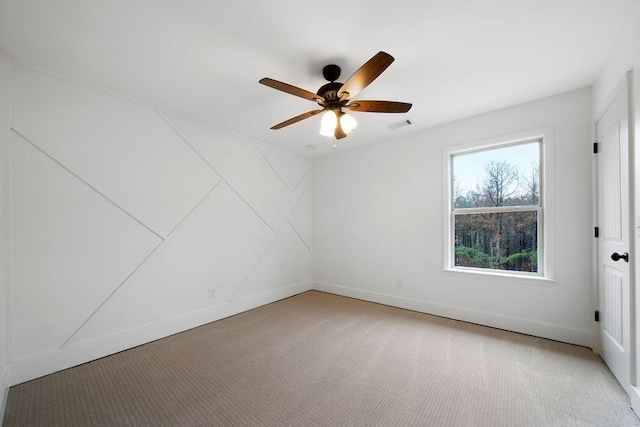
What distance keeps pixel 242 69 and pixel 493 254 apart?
133 inches

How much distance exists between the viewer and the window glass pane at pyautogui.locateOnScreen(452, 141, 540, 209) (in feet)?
9.59

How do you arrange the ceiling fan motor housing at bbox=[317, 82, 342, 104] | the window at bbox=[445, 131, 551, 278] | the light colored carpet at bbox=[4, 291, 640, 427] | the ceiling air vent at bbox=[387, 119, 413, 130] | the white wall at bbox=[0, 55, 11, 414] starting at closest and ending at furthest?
1. the light colored carpet at bbox=[4, 291, 640, 427]
2. the white wall at bbox=[0, 55, 11, 414]
3. the ceiling fan motor housing at bbox=[317, 82, 342, 104]
4. the window at bbox=[445, 131, 551, 278]
5. the ceiling air vent at bbox=[387, 119, 413, 130]

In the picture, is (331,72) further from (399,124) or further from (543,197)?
(543,197)

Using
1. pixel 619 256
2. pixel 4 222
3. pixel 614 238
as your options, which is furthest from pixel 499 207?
pixel 4 222

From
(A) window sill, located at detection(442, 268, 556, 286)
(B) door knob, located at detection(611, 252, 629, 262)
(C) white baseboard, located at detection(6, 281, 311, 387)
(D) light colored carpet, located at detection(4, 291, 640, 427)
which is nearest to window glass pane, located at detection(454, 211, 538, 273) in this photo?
(A) window sill, located at detection(442, 268, 556, 286)

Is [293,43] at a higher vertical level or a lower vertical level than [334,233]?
higher

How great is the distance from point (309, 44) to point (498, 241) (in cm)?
298

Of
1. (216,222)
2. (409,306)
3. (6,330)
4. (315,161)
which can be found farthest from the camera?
(315,161)

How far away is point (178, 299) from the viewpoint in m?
3.01

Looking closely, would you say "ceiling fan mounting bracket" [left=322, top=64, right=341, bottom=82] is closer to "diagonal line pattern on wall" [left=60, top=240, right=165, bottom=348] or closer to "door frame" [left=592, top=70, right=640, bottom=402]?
"door frame" [left=592, top=70, right=640, bottom=402]

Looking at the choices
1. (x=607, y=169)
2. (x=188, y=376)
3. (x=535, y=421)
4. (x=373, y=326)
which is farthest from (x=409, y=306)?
(x=188, y=376)

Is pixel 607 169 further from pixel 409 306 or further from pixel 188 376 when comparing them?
pixel 188 376

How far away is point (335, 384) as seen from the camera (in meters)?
1.98

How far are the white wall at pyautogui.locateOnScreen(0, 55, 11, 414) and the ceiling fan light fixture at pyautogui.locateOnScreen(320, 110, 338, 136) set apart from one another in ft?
8.07
